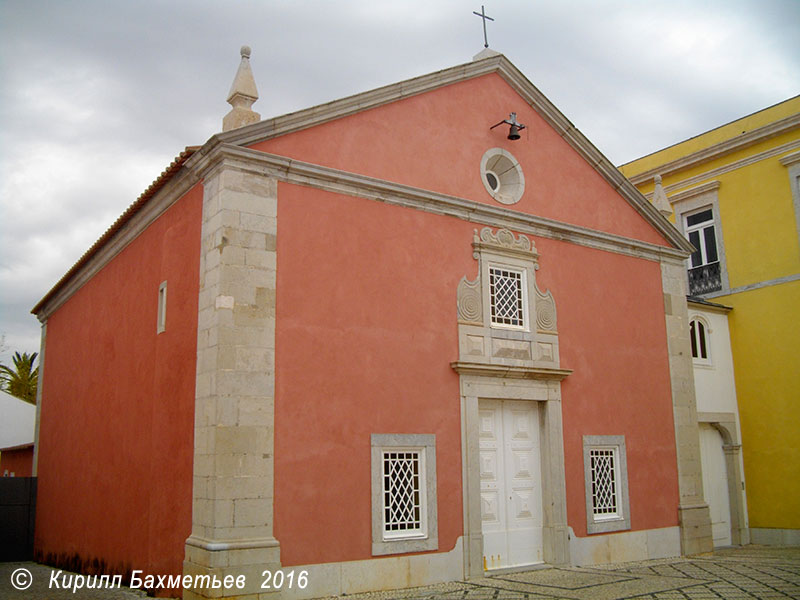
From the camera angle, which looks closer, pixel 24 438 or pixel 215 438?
pixel 215 438

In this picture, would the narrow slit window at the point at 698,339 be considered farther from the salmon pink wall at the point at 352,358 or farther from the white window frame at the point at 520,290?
the salmon pink wall at the point at 352,358

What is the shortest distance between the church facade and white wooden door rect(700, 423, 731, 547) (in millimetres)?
2102

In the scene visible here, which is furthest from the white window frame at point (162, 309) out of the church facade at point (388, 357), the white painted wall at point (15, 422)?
the white painted wall at point (15, 422)

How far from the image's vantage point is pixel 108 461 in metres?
11.7

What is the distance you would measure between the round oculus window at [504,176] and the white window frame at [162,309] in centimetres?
503

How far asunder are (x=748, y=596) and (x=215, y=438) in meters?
6.38

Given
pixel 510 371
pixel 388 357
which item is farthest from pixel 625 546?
pixel 388 357

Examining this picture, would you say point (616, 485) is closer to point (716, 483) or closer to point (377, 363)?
point (716, 483)

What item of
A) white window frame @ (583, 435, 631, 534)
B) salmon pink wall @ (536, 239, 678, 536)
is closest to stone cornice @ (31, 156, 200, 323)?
salmon pink wall @ (536, 239, 678, 536)

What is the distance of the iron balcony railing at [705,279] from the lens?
54.0 feet

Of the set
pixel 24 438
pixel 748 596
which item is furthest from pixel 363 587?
pixel 24 438

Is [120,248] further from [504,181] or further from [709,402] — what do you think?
[709,402]

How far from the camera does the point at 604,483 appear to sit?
460 inches

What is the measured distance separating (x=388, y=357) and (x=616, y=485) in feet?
15.6
